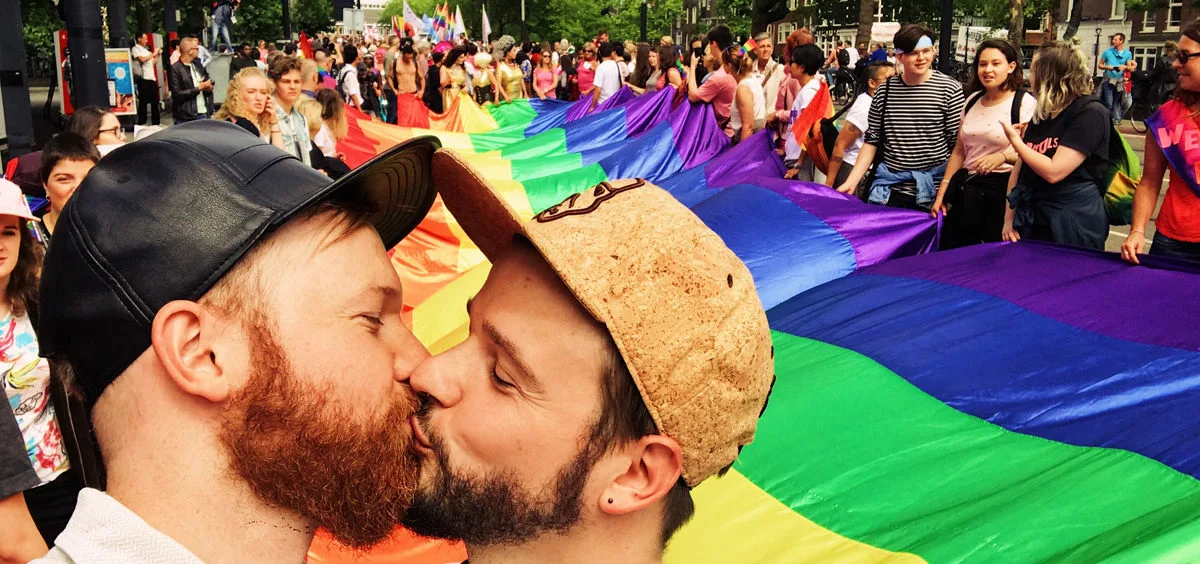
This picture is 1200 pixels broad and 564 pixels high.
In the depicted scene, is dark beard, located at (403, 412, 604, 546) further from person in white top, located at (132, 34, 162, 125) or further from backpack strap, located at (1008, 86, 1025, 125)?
person in white top, located at (132, 34, 162, 125)

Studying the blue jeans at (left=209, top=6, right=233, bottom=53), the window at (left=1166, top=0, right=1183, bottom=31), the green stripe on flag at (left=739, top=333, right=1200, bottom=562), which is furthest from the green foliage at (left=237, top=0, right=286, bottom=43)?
the green stripe on flag at (left=739, top=333, right=1200, bottom=562)

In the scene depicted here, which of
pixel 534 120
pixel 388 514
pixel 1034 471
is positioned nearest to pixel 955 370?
pixel 1034 471

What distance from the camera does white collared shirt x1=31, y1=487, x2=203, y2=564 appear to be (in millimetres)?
1453

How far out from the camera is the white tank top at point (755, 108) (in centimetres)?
1005

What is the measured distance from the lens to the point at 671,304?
1641 mm

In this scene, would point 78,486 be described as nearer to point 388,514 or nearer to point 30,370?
point 30,370

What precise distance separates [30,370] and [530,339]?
2.14 meters

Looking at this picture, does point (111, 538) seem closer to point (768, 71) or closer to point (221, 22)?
point (768, 71)

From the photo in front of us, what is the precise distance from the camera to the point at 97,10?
1104 centimetres

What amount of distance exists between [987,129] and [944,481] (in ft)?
11.8

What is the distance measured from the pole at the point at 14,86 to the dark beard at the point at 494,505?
11.4m

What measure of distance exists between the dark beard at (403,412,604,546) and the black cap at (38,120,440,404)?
0.42m

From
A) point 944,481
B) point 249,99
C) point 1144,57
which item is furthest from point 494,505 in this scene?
point 1144,57

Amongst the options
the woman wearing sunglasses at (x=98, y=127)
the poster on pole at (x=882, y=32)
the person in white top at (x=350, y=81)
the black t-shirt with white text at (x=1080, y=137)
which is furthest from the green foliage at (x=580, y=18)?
the black t-shirt with white text at (x=1080, y=137)
